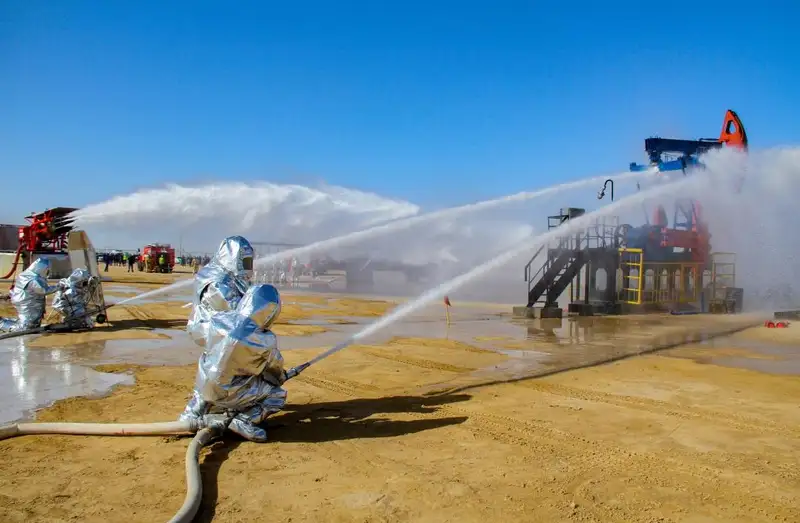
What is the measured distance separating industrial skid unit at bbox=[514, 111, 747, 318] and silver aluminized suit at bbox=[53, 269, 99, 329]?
14.5 meters

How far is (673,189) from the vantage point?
70.2 ft

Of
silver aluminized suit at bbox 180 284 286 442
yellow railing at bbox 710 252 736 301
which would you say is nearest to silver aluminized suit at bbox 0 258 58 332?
silver aluminized suit at bbox 180 284 286 442

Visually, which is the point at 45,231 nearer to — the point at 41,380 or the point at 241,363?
the point at 41,380

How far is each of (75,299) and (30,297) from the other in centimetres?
116

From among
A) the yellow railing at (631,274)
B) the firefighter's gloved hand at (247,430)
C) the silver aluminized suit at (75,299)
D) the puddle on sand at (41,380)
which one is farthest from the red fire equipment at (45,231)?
the yellow railing at (631,274)

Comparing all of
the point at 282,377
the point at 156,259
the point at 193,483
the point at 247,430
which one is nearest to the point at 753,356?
the point at 282,377

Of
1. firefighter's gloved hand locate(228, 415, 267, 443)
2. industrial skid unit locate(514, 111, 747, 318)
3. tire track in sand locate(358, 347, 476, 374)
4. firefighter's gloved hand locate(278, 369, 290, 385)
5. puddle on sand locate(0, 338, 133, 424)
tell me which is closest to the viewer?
firefighter's gloved hand locate(228, 415, 267, 443)

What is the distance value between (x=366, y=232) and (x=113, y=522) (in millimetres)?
10395

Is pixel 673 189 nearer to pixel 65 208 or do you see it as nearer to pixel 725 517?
pixel 725 517

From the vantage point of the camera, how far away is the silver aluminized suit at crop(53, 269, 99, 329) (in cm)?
1507

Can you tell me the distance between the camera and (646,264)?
22.8m

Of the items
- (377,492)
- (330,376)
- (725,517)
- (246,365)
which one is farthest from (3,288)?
(725,517)

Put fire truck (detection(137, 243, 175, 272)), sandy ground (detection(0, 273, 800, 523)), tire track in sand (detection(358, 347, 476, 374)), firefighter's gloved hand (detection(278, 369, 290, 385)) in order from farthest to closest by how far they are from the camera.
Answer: fire truck (detection(137, 243, 175, 272)), tire track in sand (detection(358, 347, 476, 374)), firefighter's gloved hand (detection(278, 369, 290, 385)), sandy ground (detection(0, 273, 800, 523))

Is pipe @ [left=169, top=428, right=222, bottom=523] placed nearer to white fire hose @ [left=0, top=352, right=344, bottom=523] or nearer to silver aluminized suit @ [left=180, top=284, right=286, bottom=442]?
white fire hose @ [left=0, top=352, right=344, bottom=523]
